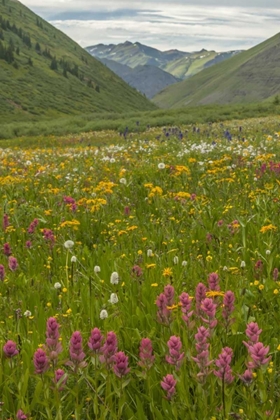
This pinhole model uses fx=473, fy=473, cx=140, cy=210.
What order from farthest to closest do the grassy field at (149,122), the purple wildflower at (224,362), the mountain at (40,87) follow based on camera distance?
the mountain at (40,87)
the grassy field at (149,122)
the purple wildflower at (224,362)

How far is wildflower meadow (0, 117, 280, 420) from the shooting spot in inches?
81.5

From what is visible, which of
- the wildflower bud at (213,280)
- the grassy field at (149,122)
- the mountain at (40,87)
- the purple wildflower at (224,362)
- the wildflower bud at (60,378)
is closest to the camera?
the purple wildflower at (224,362)

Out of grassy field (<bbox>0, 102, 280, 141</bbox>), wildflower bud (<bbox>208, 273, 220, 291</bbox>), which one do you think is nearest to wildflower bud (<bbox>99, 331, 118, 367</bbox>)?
wildflower bud (<bbox>208, 273, 220, 291</bbox>)

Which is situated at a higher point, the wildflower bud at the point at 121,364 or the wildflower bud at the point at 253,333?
the wildflower bud at the point at 253,333

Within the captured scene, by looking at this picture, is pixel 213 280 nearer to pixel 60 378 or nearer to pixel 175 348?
pixel 175 348

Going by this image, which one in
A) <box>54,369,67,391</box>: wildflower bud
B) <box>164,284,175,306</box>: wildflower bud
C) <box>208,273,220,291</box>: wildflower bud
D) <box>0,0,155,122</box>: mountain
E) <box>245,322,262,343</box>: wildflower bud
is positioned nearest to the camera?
<box>245,322,262,343</box>: wildflower bud

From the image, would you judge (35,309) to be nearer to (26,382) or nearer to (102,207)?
(26,382)

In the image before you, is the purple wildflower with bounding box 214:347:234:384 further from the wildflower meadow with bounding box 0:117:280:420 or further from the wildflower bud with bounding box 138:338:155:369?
the wildflower bud with bounding box 138:338:155:369

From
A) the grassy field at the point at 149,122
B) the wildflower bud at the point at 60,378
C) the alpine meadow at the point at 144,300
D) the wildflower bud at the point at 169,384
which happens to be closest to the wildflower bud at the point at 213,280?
the alpine meadow at the point at 144,300

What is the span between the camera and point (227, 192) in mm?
7117

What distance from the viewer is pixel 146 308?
11.0 feet

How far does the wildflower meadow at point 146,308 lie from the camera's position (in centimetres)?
207

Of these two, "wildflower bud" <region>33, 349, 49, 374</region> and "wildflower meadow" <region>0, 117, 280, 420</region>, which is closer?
"wildflower bud" <region>33, 349, 49, 374</region>

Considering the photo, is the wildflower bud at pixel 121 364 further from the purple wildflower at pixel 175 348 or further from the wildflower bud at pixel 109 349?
the purple wildflower at pixel 175 348
